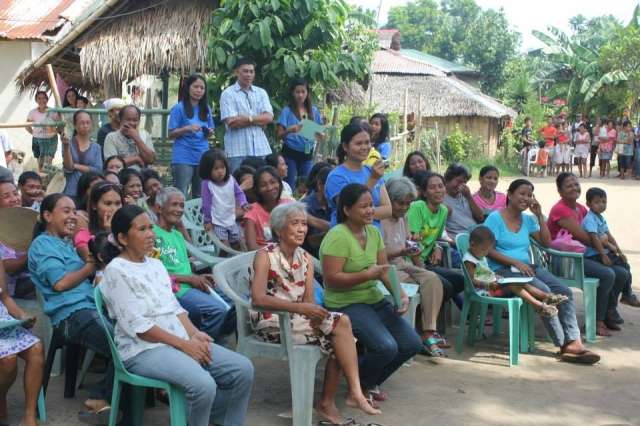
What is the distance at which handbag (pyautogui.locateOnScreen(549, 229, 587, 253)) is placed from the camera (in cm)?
720

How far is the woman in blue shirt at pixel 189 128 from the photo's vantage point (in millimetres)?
7957

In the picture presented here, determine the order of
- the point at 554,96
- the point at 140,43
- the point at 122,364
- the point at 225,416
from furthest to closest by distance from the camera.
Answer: the point at 554,96 → the point at 140,43 → the point at 225,416 → the point at 122,364

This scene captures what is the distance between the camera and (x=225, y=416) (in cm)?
432

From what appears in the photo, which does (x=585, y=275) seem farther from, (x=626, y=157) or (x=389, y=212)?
(x=626, y=157)

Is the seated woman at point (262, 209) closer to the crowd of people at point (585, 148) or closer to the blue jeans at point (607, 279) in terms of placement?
the blue jeans at point (607, 279)

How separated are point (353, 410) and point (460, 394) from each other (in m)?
0.87

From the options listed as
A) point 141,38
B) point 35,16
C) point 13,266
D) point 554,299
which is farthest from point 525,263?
point 35,16

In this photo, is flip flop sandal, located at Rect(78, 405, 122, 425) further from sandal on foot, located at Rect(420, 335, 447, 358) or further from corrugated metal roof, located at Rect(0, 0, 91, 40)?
corrugated metal roof, located at Rect(0, 0, 91, 40)

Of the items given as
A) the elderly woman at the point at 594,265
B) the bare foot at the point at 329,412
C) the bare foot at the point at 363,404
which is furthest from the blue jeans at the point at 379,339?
the elderly woman at the point at 594,265

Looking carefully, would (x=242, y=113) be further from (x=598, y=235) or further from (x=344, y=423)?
(x=344, y=423)

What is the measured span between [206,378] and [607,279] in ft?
14.5

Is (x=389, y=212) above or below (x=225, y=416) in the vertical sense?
above

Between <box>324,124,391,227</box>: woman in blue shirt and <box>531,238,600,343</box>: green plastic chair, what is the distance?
1982mm

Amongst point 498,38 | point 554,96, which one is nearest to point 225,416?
point 554,96
